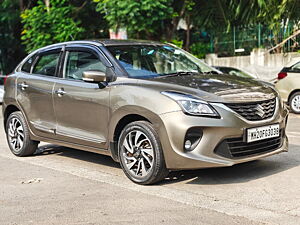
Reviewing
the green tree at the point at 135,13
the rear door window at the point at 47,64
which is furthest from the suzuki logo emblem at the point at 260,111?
the green tree at the point at 135,13

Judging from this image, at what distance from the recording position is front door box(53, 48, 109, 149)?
613 centimetres

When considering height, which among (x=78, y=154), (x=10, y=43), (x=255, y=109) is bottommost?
(x=78, y=154)

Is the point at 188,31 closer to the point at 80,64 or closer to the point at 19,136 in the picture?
the point at 19,136

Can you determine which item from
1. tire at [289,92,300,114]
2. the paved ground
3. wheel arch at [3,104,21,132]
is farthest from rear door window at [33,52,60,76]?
tire at [289,92,300,114]

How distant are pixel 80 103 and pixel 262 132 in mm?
2221

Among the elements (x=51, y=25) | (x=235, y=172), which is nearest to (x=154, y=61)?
(x=235, y=172)

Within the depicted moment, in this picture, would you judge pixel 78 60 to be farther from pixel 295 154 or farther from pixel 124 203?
pixel 295 154

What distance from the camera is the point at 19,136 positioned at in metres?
7.82

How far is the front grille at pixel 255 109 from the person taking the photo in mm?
5387

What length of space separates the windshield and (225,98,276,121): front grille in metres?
1.16

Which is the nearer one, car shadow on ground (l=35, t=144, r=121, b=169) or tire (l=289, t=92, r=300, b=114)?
car shadow on ground (l=35, t=144, r=121, b=169)

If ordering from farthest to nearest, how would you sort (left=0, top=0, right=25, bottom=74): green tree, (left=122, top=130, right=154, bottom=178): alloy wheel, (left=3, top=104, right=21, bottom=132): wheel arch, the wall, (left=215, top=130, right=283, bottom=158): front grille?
(left=0, top=0, right=25, bottom=74): green tree → the wall → (left=3, top=104, right=21, bottom=132): wheel arch → (left=122, top=130, right=154, bottom=178): alloy wheel → (left=215, top=130, right=283, bottom=158): front grille

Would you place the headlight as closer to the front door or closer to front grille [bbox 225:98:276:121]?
front grille [bbox 225:98:276:121]

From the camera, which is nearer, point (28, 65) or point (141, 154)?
point (141, 154)
